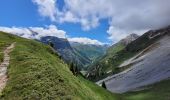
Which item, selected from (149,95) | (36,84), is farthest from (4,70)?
(149,95)

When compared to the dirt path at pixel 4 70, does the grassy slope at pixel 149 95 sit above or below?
below

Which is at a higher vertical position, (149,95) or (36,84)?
(36,84)

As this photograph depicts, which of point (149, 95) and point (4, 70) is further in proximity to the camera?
point (149, 95)

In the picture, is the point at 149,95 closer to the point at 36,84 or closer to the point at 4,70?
the point at 4,70

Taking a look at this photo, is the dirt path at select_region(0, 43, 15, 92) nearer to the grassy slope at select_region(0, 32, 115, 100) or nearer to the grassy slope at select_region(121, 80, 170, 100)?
the grassy slope at select_region(0, 32, 115, 100)

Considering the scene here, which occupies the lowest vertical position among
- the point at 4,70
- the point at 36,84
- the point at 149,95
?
the point at 149,95

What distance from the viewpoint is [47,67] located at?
155 ft

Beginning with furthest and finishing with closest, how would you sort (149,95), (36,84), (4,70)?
1. (149,95)
2. (4,70)
3. (36,84)

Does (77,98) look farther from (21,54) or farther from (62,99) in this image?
(21,54)

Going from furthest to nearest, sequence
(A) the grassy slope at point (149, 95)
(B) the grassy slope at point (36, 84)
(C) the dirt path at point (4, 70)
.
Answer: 1. (A) the grassy slope at point (149, 95)
2. (C) the dirt path at point (4, 70)
3. (B) the grassy slope at point (36, 84)

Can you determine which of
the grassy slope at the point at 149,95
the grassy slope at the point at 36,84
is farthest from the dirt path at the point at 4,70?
the grassy slope at the point at 149,95

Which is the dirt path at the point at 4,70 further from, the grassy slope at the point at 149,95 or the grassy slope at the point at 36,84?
the grassy slope at the point at 149,95

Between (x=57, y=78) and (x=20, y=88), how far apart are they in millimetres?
5444

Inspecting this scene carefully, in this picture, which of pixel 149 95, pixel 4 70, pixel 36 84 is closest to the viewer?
pixel 36 84
